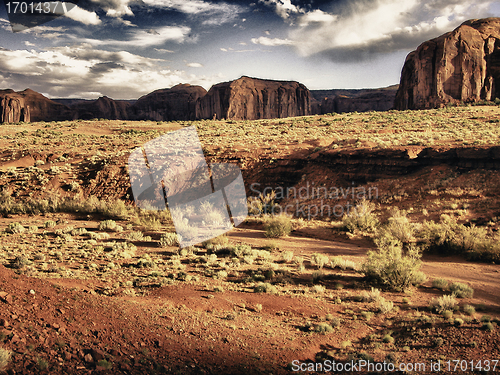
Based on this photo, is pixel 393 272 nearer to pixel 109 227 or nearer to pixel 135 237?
pixel 135 237

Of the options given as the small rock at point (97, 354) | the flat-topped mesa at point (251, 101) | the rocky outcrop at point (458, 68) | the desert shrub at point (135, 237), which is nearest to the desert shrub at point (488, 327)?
the small rock at point (97, 354)

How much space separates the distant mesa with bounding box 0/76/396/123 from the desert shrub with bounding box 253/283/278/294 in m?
89.5

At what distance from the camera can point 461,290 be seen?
744 centimetres

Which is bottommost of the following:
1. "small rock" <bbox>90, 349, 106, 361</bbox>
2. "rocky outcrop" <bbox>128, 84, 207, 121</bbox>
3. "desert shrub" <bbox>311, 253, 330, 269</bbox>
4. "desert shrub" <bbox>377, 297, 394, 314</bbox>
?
"desert shrub" <bbox>377, 297, 394, 314</bbox>

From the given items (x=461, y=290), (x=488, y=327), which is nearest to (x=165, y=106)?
(x=461, y=290)

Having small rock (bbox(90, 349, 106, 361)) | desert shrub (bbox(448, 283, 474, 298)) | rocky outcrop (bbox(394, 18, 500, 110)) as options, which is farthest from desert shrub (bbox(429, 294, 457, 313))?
rocky outcrop (bbox(394, 18, 500, 110))

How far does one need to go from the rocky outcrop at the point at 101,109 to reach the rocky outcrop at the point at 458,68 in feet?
326

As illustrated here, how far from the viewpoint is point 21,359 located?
3955 millimetres

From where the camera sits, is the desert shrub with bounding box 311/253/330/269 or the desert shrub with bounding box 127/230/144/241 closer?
the desert shrub with bounding box 311/253/330/269

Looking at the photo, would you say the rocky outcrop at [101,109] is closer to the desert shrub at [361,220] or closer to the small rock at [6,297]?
the desert shrub at [361,220]

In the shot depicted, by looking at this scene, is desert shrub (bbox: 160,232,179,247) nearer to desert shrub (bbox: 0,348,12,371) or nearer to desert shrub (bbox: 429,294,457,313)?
desert shrub (bbox: 0,348,12,371)

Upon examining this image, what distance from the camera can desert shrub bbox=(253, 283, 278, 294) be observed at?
24.8ft

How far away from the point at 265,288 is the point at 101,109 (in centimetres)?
12274

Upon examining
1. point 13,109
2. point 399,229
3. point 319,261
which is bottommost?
point 319,261
